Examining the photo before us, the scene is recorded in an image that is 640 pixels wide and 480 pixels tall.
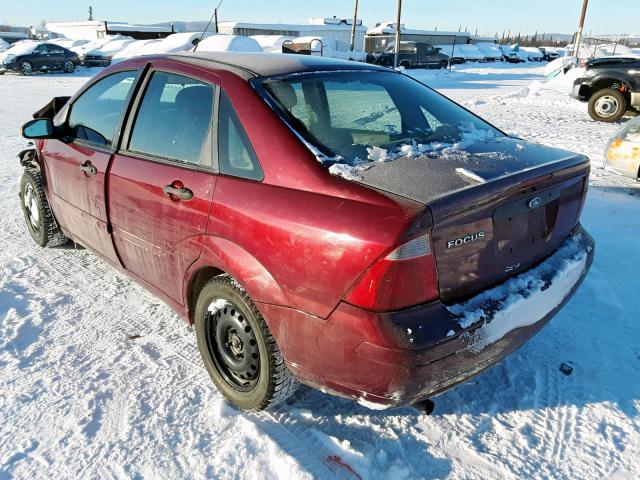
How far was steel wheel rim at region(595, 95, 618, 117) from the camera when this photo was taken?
10.4 metres

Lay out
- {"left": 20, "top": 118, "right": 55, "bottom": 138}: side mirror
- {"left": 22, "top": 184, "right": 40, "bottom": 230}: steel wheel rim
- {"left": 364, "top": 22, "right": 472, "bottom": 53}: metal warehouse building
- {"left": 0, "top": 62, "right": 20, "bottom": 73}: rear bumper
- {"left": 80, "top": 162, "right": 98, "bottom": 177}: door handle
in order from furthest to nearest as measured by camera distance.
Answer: {"left": 364, "top": 22, "right": 472, "bottom": 53}: metal warehouse building < {"left": 0, "top": 62, "right": 20, "bottom": 73}: rear bumper < {"left": 22, "top": 184, "right": 40, "bottom": 230}: steel wheel rim < {"left": 20, "top": 118, "right": 55, "bottom": 138}: side mirror < {"left": 80, "top": 162, "right": 98, "bottom": 177}: door handle

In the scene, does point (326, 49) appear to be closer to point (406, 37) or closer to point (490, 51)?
point (406, 37)

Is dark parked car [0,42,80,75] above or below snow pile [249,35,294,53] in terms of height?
below

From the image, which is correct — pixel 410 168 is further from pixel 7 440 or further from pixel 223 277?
pixel 7 440

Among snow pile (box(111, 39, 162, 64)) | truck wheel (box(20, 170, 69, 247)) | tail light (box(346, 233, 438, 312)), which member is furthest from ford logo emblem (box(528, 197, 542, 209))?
snow pile (box(111, 39, 162, 64))

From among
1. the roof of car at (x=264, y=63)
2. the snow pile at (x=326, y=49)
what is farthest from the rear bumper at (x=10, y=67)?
the roof of car at (x=264, y=63)

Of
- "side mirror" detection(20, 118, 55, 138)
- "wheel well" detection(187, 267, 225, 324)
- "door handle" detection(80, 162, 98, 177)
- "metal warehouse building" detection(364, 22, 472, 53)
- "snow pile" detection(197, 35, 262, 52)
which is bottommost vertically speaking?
"wheel well" detection(187, 267, 225, 324)

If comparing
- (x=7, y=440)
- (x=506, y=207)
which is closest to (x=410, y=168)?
(x=506, y=207)

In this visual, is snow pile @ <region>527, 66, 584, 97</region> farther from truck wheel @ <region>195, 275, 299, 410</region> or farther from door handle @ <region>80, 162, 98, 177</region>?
truck wheel @ <region>195, 275, 299, 410</region>

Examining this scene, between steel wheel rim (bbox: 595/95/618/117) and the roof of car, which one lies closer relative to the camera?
the roof of car

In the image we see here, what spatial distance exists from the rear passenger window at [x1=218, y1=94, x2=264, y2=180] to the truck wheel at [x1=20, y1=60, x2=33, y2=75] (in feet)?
84.1

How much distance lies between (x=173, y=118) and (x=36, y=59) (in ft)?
83.3

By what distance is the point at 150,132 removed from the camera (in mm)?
2842

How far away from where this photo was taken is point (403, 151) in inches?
91.8
